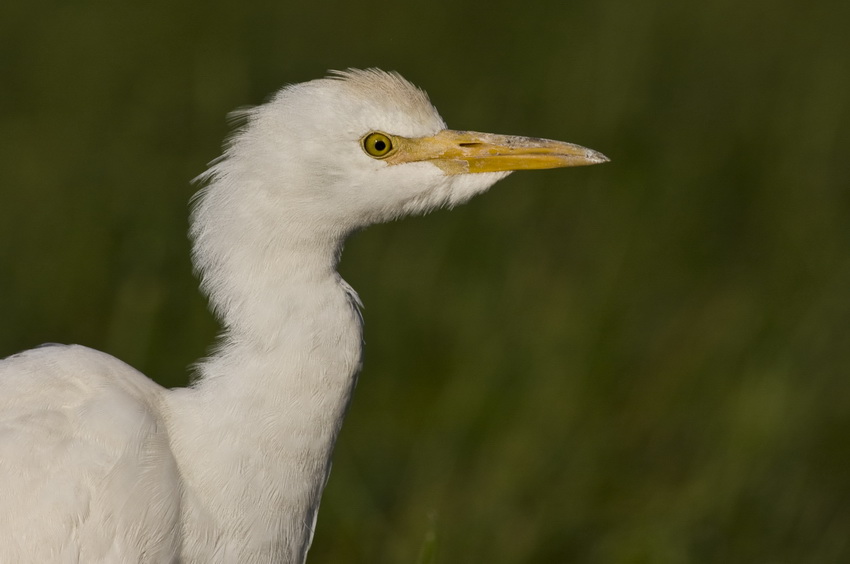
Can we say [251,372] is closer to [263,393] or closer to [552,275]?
[263,393]

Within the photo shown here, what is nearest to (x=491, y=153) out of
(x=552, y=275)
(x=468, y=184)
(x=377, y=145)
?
(x=468, y=184)

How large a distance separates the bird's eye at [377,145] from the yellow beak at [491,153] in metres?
0.07

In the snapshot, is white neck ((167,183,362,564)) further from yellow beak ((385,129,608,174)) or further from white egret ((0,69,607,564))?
yellow beak ((385,129,608,174))

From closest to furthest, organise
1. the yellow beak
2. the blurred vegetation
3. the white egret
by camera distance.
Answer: the white egret, the yellow beak, the blurred vegetation

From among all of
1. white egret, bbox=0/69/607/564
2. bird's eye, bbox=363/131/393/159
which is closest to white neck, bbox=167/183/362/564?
white egret, bbox=0/69/607/564

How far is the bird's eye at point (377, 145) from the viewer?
246 cm

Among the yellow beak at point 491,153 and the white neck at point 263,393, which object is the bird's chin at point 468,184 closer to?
the yellow beak at point 491,153

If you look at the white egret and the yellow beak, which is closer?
the white egret

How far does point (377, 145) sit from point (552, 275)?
299cm

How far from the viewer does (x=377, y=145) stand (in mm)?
2473

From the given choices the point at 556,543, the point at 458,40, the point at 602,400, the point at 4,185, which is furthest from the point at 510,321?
the point at 458,40

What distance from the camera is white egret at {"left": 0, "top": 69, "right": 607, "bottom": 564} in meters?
2.41

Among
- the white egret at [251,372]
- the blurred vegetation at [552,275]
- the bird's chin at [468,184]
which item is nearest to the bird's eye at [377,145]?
the white egret at [251,372]

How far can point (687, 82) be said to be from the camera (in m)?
6.87
